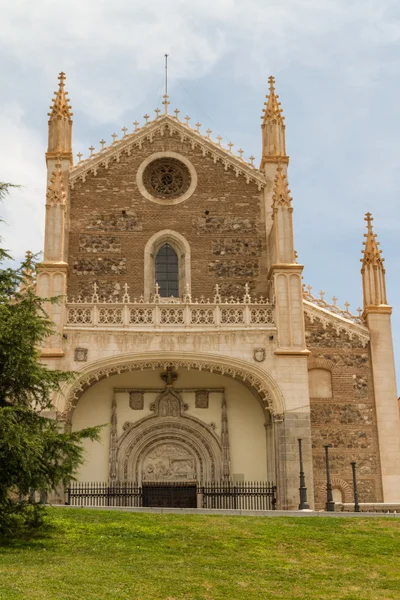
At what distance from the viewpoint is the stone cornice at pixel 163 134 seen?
34.3 meters

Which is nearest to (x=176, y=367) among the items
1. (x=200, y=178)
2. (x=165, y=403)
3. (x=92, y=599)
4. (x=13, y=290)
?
(x=165, y=403)

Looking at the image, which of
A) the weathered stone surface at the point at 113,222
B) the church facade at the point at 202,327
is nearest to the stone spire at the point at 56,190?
the church facade at the point at 202,327

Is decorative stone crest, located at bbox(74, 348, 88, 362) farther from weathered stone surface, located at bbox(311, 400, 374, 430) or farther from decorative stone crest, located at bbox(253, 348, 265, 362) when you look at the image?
weathered stone surface, located at bbox(311, 400, 374, 430)

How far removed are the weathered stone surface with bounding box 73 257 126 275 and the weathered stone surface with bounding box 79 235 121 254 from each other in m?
0.38

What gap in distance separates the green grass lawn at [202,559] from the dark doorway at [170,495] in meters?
9.15

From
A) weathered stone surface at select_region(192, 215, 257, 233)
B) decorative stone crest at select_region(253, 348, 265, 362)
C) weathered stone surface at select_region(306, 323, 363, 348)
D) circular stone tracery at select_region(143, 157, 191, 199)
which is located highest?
circular stone tracery at select_region(143, 157, 191, 199)

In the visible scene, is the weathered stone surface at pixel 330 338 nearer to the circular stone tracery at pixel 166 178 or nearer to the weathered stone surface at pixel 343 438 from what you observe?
the weathered stone surface at pixel 343 438

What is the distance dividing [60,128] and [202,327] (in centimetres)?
1092

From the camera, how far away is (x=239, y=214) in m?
34.1

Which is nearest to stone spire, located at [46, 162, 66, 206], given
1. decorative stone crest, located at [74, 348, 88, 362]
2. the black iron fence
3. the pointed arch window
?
the pointed arch window

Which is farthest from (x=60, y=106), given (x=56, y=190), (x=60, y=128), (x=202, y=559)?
(x=202, y=559)

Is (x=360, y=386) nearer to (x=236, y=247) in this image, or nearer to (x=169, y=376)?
(x=169, y=376)

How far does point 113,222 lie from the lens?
33.7 metres

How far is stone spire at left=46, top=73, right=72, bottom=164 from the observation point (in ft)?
112
